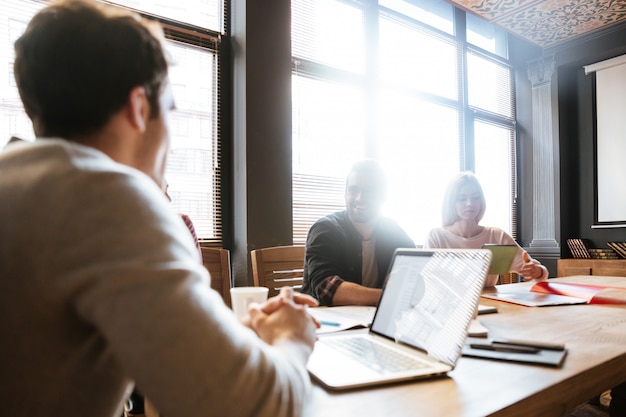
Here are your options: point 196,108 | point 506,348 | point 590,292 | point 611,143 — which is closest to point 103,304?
point 506,348

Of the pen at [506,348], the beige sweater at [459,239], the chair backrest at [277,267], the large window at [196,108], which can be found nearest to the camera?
the pen at [506,348]

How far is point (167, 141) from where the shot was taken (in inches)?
25.6

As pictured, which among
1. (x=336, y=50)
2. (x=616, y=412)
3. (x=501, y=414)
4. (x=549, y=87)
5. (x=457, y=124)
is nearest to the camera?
(x=501, y=414)

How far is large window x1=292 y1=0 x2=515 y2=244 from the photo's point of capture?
3.24 metres

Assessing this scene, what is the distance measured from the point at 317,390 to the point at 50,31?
622mm

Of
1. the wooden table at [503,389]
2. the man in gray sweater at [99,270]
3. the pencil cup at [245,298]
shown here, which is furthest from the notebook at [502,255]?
the man in gray sweater at [99,270]

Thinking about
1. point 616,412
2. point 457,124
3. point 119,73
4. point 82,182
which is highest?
point 457,124

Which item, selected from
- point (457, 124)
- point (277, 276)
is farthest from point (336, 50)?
point (277, 276)

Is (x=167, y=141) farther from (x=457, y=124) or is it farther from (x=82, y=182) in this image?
(x=457, y=124)

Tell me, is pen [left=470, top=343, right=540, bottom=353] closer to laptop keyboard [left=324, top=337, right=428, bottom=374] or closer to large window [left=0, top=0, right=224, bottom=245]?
laptop keyboard [left=324, top=337, right=428, bottom=374]

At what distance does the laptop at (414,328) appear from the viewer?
0.76m

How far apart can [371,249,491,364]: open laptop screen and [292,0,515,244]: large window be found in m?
2.13

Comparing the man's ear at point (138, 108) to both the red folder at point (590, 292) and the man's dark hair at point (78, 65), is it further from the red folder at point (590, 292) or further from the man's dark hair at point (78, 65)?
the red folder at point (590, 292)

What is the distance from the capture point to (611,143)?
4434mm
